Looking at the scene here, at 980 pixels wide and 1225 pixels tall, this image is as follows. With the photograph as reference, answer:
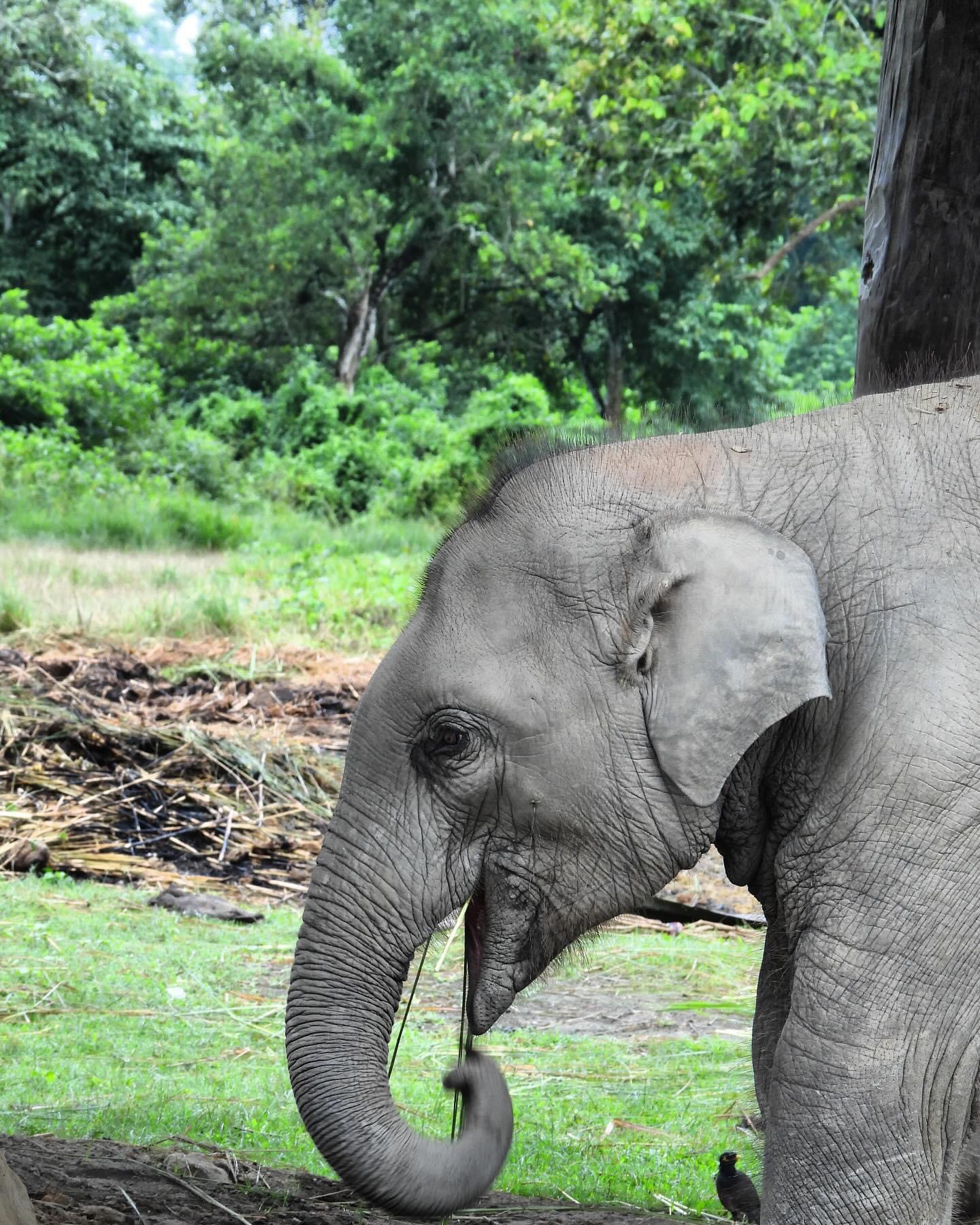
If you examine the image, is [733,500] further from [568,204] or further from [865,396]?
[568,204]

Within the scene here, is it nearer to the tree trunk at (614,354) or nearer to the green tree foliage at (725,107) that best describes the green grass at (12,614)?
the green tree foliage at (725,107)

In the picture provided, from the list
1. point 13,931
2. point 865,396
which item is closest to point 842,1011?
point 865,396

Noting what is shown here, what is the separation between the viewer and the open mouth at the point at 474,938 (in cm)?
339

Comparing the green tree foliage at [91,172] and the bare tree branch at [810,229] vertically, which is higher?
the green tree foliage at [91,172]

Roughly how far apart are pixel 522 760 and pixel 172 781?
629 cm

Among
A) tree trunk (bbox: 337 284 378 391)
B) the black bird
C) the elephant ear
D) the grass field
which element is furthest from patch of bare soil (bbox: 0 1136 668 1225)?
tree trunk (bbox: 337 284 378 391)

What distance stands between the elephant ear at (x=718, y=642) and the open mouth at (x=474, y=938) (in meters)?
0.57

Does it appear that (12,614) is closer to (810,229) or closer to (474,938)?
(474,938)

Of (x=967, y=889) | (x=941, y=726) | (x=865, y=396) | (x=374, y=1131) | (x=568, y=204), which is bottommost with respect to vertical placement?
(x=374, y=1131)

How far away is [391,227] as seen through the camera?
100 ft

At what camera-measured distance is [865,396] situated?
3.57m

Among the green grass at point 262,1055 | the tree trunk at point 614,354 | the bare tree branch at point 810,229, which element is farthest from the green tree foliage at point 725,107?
the tree trunk at point 614,354

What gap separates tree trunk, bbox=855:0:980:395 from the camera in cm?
506

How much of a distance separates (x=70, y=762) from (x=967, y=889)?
713cm
